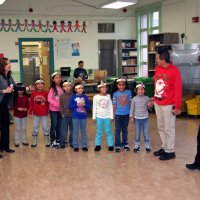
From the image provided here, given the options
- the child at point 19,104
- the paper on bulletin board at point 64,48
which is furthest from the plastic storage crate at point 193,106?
the paper on bulletin board at point 64,48

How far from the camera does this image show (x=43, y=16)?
11.7 m

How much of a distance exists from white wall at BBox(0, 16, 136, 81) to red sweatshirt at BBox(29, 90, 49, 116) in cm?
610

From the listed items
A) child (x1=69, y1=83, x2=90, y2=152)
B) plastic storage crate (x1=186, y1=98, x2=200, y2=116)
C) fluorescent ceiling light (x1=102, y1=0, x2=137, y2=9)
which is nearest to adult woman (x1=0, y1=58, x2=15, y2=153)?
child (x1=69, y1=83, x2=90, y2=152)

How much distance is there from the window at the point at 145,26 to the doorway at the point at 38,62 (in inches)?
128

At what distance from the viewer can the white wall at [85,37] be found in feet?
37.4

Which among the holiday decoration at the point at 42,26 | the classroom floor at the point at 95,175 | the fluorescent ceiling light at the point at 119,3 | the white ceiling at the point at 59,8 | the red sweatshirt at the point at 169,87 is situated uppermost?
the white ceiling at the point at 59,8

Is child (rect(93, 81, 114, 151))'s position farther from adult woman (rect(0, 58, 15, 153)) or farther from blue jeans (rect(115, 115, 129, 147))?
adult woman (rect(0, 58, 15, 153))

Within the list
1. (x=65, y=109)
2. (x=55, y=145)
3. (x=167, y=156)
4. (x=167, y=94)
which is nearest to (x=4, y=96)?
(x=65, y=109)

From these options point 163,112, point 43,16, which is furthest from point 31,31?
point 163,112

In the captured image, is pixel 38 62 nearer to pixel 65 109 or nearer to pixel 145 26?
pixel 145 26

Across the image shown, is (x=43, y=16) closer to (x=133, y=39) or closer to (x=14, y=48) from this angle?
(x=14, y=48)

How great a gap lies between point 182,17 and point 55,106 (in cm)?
631

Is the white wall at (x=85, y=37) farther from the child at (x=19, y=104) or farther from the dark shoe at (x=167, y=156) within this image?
the dark shoe at (x=167, y=156)

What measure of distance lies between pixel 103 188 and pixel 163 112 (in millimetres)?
1511
